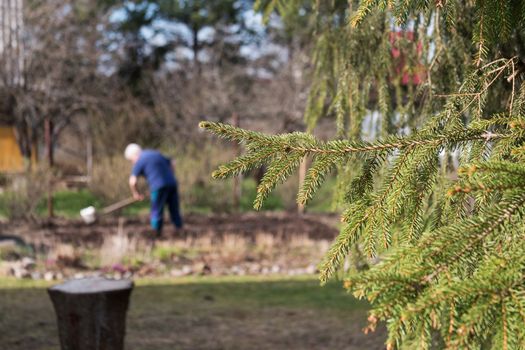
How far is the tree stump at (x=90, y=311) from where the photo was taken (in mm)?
4191

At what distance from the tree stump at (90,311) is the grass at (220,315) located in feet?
2.63

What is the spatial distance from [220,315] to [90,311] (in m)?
2.00

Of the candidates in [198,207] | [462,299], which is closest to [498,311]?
[462,299]

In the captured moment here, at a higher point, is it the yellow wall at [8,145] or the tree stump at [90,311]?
the yellow wall at [8,145]

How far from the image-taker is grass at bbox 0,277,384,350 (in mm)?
5223

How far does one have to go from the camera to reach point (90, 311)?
166 inches

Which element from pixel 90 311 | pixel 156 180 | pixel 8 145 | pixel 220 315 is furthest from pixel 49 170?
pixel 8 145

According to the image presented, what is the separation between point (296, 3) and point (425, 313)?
3335 mm

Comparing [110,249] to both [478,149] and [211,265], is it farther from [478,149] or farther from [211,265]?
[478,149]

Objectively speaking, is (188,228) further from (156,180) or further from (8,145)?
(8,145)

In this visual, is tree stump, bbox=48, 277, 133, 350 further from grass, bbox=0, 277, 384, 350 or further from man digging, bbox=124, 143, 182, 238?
man digging, bbox=124, 143, 182, 238

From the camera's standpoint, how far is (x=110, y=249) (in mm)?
8266

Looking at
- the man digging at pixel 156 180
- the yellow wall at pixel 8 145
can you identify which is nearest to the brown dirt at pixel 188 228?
the man digging at pixel 156 180

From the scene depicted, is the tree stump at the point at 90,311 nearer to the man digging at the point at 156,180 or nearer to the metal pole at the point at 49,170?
the man digging at the point at 156,180
